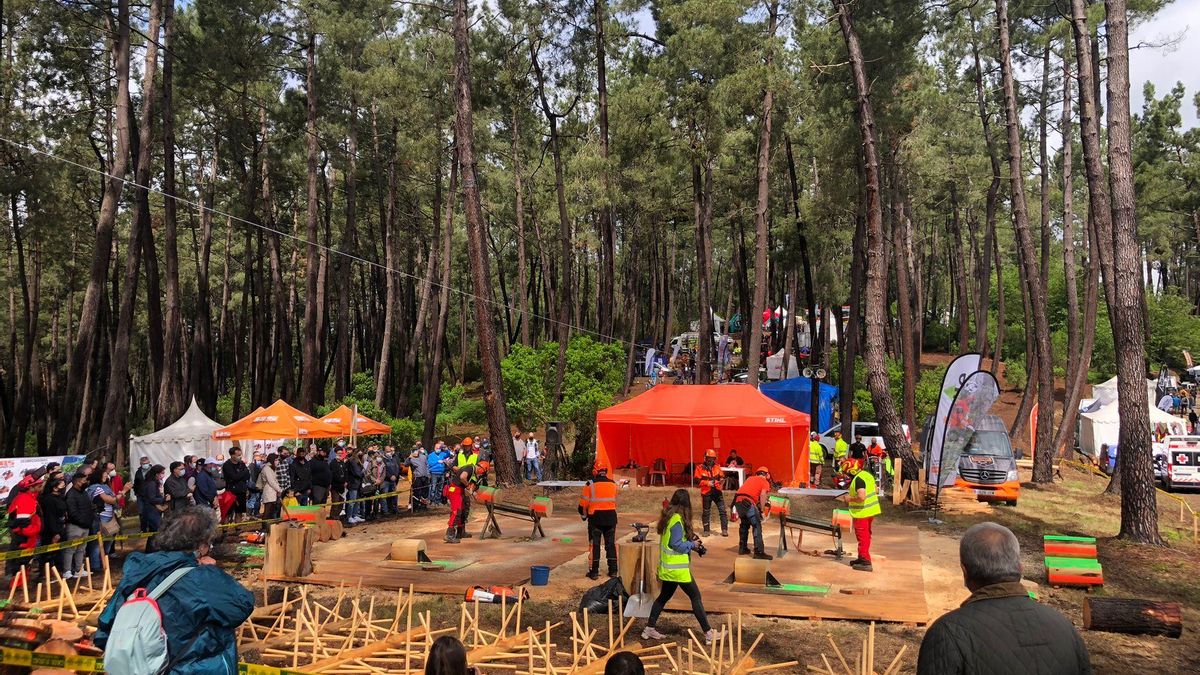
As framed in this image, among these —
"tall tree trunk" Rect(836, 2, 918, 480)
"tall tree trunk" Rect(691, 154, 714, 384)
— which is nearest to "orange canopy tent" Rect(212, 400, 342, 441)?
"tall tree trunk" Rect(836, 2, 918, 480)

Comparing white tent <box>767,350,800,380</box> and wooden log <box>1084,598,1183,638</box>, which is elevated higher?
white tent <box>767,350,800,380</box>

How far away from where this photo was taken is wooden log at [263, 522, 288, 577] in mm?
11734

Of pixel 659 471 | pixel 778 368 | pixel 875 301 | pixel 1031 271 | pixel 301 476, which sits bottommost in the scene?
pixel 659 471

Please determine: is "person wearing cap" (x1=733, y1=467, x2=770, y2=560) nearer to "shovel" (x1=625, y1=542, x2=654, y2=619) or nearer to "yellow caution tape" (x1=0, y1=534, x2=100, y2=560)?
"shovel" (x1=625, y1=542, x2=654, y2=619)

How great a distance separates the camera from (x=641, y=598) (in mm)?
9539

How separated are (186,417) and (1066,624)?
23.0 metres

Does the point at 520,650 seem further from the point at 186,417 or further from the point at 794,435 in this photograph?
the point at 186,417

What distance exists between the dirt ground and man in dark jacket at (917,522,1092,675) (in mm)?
5291

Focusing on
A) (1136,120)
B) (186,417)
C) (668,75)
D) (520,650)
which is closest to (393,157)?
(668,75)

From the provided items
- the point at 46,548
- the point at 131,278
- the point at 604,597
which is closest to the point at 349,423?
the point at 131,278

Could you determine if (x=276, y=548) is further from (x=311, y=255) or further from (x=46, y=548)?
(x=311, y=255)

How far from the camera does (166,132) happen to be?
76.3 ft

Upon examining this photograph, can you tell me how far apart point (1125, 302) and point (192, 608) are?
1458 cm

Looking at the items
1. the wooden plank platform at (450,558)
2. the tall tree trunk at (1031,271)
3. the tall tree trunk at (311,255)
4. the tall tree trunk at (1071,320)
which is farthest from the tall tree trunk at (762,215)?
the tall tree trunk at (311,255)
